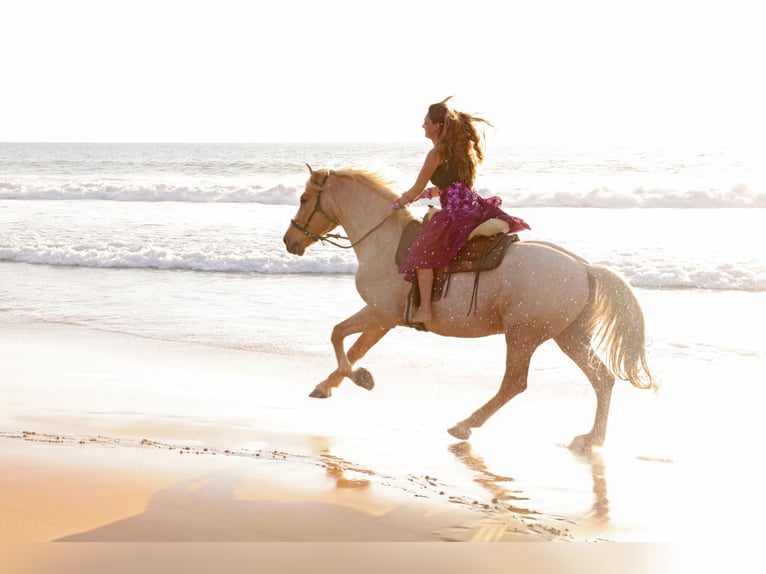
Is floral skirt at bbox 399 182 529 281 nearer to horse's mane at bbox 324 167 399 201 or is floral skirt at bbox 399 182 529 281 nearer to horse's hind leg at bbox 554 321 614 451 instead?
horse's mane at bbox 324 167 399 201

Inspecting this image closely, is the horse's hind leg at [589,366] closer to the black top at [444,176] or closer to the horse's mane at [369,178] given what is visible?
the black top at [444,176]

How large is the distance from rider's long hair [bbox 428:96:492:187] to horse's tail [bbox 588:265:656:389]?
1.00 meters

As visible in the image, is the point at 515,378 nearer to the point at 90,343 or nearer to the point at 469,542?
the point at 469,542

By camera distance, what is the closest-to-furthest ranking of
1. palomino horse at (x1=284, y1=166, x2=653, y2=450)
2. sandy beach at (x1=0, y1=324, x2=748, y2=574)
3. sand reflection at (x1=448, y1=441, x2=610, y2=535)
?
1. sandy beach at (x1=0, y1=324, x2=748, y2=574)
2. sand reflection at (x1=448, y1=441, x2=610, y2=535)
3. palomino horse at (x1=284, y1=166, x2=653, y2=450)

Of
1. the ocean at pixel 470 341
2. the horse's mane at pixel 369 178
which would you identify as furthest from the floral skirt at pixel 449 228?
the ocean at pixel 470 341

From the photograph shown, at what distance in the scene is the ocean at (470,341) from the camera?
5.45 metres

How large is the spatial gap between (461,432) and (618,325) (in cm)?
116

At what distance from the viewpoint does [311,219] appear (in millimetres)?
6418

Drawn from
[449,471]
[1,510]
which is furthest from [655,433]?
[1,510]

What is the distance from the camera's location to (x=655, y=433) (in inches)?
259

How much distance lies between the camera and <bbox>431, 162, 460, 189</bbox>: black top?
5.88 m

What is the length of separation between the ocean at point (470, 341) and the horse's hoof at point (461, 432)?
0.38 feet

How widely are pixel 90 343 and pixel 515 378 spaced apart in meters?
4.74

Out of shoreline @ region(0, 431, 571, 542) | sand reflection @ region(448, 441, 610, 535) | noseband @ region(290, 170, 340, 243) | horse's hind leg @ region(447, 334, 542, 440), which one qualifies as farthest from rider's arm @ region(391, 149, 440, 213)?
shoreline @ region(0, 431, 571, 542)
